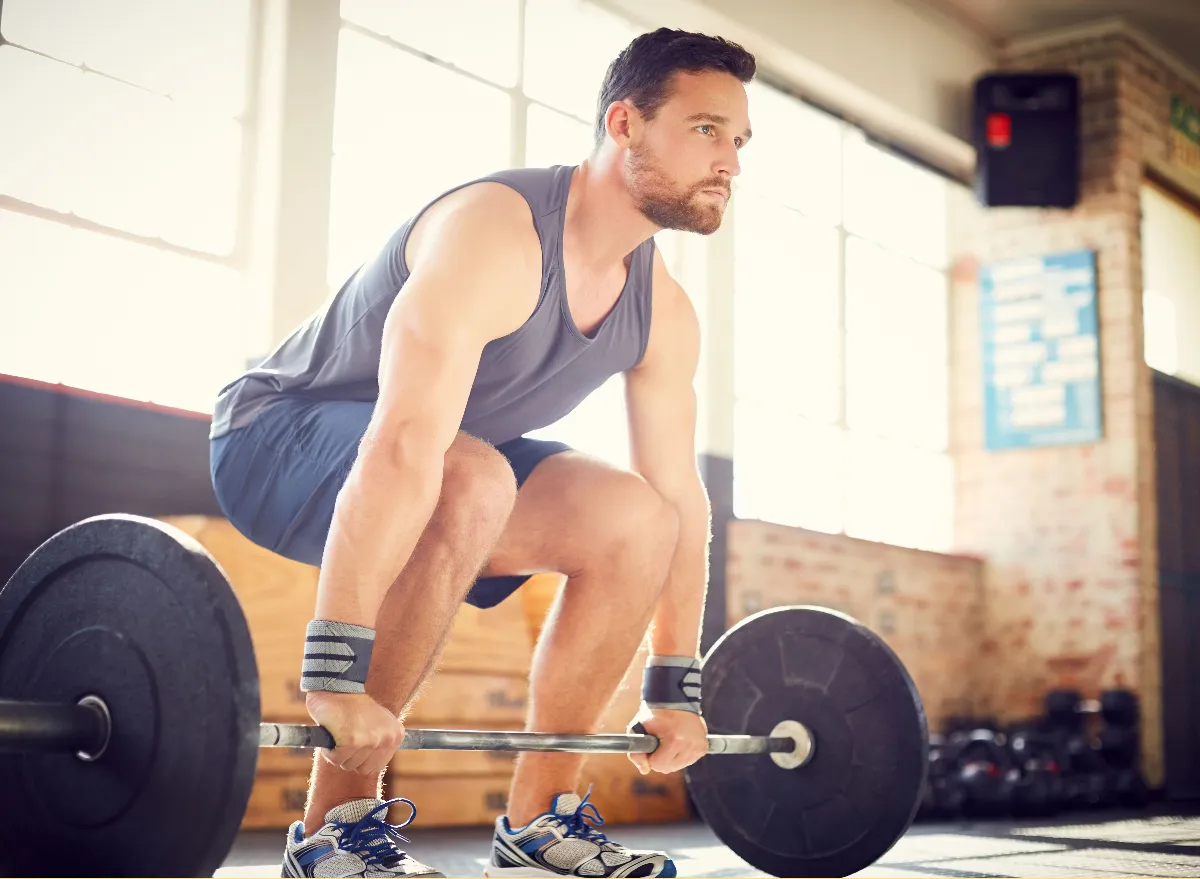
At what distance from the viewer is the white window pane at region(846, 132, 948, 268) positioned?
6055 millimetres

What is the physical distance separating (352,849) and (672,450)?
0.71 metres

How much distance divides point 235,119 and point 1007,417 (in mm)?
3968

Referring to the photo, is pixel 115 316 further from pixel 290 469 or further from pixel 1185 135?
pixel 1185 135

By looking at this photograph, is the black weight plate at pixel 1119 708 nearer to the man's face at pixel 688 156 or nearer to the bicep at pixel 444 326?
the man's face at pixel 688 156

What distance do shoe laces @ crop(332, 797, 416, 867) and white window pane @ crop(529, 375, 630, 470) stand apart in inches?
113

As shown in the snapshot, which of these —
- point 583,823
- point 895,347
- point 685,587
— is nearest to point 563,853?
point 583,823

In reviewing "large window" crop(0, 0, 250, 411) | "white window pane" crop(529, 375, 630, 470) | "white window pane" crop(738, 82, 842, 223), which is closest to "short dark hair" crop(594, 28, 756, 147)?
"large window" crop(0, 0, 250, 411)

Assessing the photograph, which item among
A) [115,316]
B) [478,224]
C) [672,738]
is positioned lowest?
[672,738]

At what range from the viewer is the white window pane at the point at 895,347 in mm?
5969

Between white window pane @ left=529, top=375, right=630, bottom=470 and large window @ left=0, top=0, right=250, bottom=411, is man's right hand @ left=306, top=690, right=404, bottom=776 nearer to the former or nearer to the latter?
large window @ left=0, top=0, right=250, bottom=411

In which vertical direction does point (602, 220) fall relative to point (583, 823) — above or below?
above

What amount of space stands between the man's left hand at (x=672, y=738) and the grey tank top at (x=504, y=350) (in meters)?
0.44

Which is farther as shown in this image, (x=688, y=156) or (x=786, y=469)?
(x=786, y=469)

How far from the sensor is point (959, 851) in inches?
114
